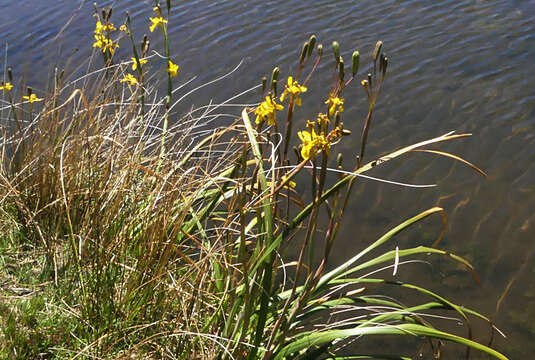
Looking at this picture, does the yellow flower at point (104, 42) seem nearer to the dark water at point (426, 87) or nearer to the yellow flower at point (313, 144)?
the yellow flower at point (313, 144)

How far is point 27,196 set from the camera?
11.1 feet

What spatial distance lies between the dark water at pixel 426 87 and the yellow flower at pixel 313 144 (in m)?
1.93

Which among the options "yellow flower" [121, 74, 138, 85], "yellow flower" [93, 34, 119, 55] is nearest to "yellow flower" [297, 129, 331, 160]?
"yellow flower" [121, 74, 138, 85]

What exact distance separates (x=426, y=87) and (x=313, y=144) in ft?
13.1

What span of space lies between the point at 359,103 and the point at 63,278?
131 inches

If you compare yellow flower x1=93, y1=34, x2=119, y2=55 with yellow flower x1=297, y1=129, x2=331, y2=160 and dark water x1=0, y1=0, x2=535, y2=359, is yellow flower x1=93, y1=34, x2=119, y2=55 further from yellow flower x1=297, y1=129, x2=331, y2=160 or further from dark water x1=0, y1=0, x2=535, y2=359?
dark water x1=0, y1=0, x2=535, y2=359

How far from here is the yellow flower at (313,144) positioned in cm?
187

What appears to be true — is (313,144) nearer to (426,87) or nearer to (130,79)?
(130,79)

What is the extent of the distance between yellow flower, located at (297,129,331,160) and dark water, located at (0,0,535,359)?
1932 millimetres

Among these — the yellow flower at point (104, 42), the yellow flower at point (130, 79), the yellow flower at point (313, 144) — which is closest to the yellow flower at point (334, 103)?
the yellow flower at point (313, 144)

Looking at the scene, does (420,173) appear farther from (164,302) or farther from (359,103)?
(164,302)

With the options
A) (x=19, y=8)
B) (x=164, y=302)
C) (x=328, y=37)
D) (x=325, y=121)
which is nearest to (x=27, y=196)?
(x=164, y=302)

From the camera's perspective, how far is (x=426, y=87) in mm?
5574

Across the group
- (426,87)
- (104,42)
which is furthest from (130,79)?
(426,87)
